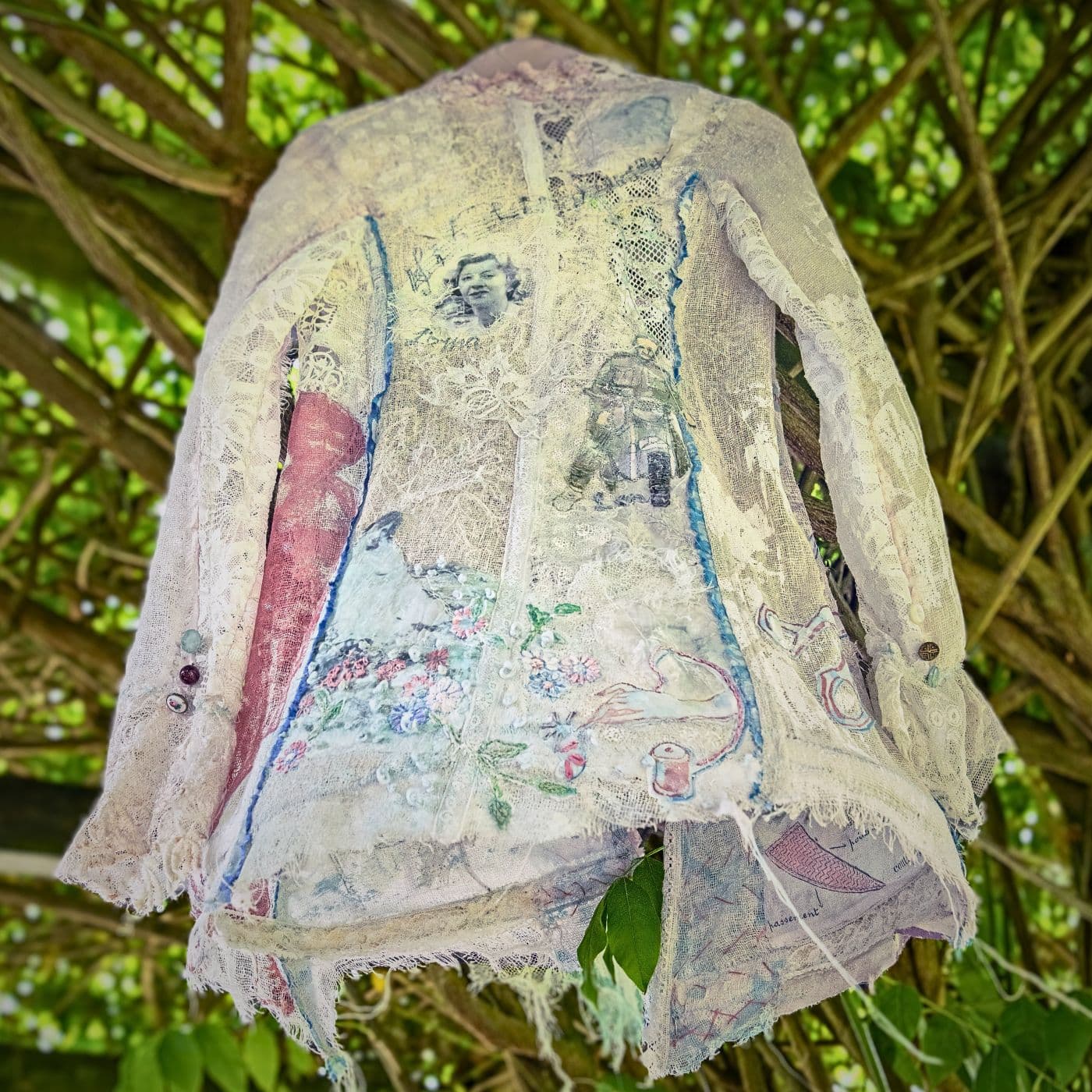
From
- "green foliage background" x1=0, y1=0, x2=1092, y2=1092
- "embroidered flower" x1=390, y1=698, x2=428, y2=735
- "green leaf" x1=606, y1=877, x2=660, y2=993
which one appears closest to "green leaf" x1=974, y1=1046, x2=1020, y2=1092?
"green foliage background" x1=0, y1=0, x2=1092, y2=1092

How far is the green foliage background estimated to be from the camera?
3.99 feet

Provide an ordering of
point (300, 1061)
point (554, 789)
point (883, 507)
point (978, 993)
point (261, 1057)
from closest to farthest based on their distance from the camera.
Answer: point (554, 789)
point (883, 507)
point (978, 993)
point (261, 1057)
point (300, 1061)

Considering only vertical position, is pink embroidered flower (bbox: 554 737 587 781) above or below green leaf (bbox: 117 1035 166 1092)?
above

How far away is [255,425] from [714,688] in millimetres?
365

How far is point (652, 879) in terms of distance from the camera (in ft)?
2.87

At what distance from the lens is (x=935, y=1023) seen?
117cm

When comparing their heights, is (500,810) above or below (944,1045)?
above

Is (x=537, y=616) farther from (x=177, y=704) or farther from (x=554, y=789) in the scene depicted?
(x=177, y=704)

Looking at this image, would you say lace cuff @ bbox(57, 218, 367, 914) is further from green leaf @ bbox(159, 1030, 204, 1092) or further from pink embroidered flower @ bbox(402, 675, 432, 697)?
green leaf @ bbox(159, 1030, 204, 1092)

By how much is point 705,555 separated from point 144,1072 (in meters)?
0.83

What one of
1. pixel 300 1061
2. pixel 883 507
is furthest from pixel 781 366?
pixel 300 1061

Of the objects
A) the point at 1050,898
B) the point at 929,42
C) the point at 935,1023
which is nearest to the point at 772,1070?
the point at 935,1023

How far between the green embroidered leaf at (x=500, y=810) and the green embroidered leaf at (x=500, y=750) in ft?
0.07

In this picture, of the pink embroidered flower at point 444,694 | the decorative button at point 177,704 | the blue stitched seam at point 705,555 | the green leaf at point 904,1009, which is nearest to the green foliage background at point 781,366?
the green leaf at point 904,1009
